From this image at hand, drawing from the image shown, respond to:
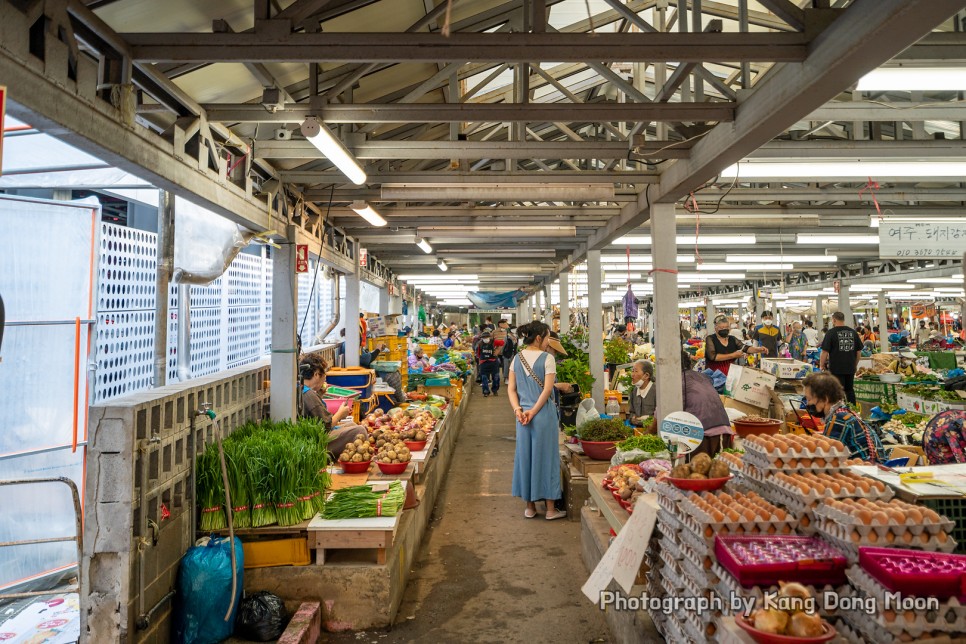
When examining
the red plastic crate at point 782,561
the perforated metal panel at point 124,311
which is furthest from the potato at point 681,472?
the perforated metal panel at point 124,311

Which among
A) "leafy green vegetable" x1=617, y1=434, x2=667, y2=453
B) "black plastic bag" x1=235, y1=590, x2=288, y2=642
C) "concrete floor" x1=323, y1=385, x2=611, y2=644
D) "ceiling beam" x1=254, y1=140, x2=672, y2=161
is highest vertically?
"ceiling beam" x1=254, y1=140, x2=672, y2=161

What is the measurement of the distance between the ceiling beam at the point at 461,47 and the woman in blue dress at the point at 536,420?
11.7ft

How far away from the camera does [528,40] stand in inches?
132

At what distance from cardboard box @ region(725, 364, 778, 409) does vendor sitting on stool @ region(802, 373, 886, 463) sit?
119 inches

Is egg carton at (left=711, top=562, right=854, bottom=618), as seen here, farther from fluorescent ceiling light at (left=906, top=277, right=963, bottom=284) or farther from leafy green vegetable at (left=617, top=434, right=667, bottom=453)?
fluorescent ceiling light at (left=906, top=277, right=963, bottom=284)

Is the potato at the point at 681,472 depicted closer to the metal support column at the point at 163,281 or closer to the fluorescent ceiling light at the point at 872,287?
the metal support column at the point at 163,281

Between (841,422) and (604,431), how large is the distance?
247 centimetres

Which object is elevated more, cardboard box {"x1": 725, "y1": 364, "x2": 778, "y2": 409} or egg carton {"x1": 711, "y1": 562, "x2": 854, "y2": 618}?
cardboard box {"x1": 725, "y1": 364, "x2": 778, "y2": 409}

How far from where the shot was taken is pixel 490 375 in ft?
60.4

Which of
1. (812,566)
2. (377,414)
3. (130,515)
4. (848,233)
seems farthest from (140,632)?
(848,233)

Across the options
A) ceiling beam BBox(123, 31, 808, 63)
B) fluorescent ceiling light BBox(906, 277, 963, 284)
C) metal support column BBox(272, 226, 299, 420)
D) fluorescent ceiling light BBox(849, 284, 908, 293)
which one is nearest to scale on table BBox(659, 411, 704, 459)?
ceiling beam BBox(123, 31, 808, 63)

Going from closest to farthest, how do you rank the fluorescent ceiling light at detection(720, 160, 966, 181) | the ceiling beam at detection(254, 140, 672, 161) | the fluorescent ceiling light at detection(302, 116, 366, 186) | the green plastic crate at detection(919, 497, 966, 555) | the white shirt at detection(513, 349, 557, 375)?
1. the green plastic crate at detection(919, 497, 966, 555)
2. the fluorescent ceiling light at detection(302, 116, 366, 186)
3. the ceiling beam at detection(254, 140, 672, 161)
4. the fluorescent ceiling light at detection(720, 160, 966, 181)
5. the white shirt at detection(513, 349, 557, 375)

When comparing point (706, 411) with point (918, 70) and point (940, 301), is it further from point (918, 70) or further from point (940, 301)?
point (940, 301)

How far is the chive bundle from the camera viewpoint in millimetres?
4438
